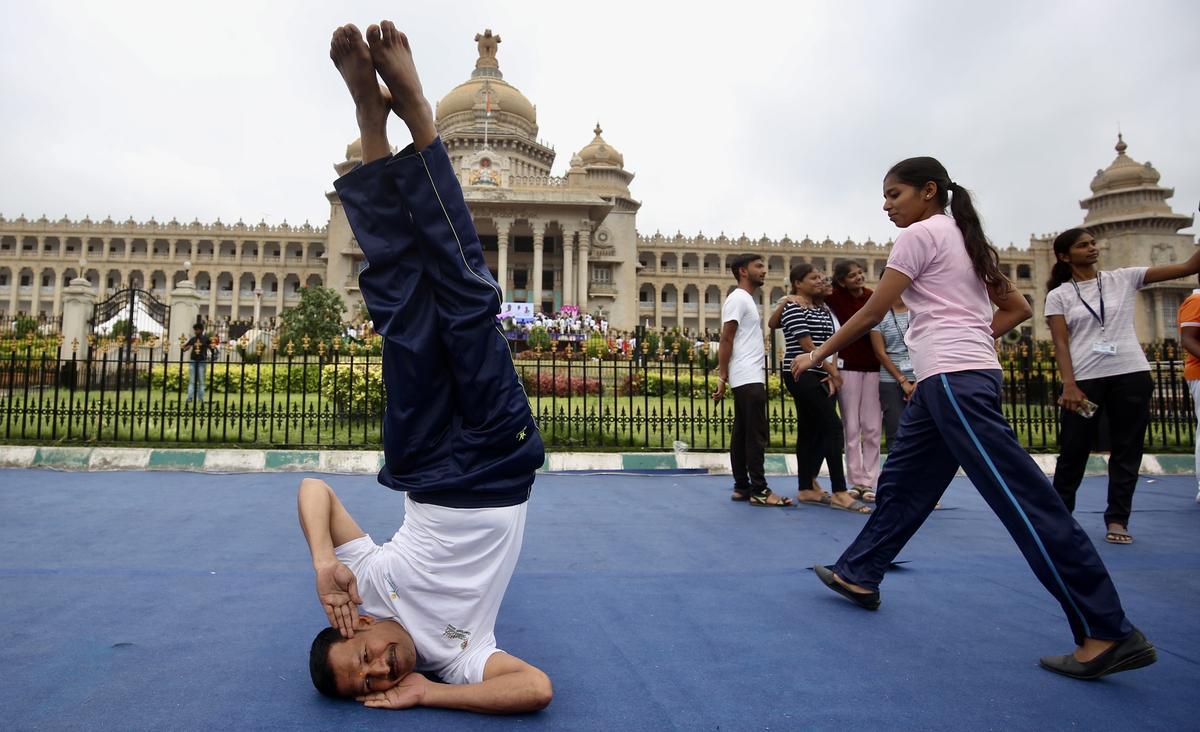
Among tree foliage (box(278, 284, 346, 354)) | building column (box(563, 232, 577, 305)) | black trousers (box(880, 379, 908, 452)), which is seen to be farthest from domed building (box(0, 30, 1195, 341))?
black trousers (box(880, 379, 908, 452))

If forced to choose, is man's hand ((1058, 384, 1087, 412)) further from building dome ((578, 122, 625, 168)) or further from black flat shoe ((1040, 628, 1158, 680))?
building dome ((578, 122, 625, 168))

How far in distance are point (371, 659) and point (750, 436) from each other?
2.82 metres

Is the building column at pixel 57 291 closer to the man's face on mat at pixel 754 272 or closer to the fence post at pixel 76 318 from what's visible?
the fence post at pixel 76 318

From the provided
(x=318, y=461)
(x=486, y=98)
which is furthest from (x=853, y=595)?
(x=486, y=98)

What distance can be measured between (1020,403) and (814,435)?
8513mm

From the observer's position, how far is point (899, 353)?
159 inches

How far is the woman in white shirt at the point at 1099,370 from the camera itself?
2908 millimetres

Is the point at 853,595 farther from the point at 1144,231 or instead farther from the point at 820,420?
the point at 1144,231

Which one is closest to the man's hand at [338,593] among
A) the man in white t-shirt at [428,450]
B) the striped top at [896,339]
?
the man in white t-shirt at [428,450]

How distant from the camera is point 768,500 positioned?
3795mm

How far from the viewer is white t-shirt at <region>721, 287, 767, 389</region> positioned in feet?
12.9

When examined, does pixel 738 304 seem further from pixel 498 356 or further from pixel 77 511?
pixel 77 511

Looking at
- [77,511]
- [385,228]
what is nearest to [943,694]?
[385,228]

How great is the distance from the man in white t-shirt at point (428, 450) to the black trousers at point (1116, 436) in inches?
107
